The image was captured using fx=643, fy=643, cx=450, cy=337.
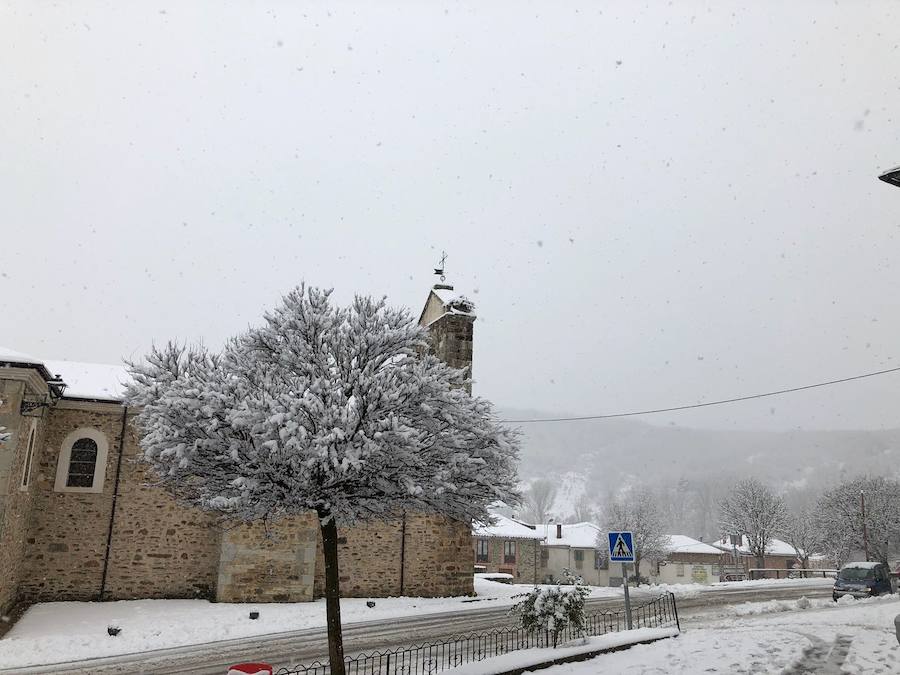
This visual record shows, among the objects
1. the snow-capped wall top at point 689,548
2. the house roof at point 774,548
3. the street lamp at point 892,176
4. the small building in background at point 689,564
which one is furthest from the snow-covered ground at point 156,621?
the house roof at point 774,548

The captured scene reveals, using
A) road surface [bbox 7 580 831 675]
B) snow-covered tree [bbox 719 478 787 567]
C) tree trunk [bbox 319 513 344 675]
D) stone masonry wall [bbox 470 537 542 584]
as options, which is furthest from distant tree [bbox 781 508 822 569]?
tree trunk [bbox 319 513 344 675]

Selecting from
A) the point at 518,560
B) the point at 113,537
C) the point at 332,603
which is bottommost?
the point at 518,560

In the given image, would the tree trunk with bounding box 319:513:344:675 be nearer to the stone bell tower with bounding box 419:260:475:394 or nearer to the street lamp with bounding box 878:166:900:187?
the street lamp with bounding box 878:166:900:187

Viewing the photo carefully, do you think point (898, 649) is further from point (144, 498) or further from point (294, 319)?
point (144, 498)

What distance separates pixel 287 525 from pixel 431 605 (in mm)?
5448

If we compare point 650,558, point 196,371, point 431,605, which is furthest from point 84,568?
point 650,558

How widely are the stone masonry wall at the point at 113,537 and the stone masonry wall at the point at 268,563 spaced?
3.86ft

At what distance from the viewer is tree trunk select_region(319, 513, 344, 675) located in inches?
375

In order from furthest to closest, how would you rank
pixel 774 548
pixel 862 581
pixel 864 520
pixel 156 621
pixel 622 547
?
pixel 774 548, pixel 864 520, pixel 862 581, pixel 156 621, pixel 622 547

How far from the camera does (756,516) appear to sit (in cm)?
5434

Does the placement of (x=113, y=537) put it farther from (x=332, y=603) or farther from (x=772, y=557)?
(x=772, y=557)

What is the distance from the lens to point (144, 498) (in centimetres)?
2061

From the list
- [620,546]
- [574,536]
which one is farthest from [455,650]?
[574,536]

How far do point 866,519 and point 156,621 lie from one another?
50.8 m
